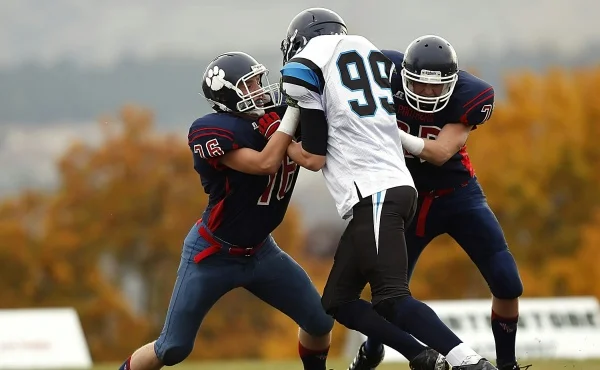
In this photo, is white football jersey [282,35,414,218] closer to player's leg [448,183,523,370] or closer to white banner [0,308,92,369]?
player's leg [448,183,523,370]

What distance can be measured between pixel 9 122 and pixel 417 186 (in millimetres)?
46978

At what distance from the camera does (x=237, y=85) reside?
20.0 feet

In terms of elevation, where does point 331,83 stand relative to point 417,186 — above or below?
above

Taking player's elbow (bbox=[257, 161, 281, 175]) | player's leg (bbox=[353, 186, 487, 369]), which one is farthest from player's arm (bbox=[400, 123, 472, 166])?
player's elbow (bbox=[257, 161, 281, 175])

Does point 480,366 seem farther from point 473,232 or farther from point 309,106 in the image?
point 309,106

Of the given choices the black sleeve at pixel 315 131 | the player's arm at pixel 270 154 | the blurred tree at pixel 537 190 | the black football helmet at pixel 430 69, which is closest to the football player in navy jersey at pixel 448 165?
the black football helmet at pixel 430 69

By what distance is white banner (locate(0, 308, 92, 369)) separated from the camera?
1262 centimetres

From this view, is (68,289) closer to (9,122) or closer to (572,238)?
(572,238)

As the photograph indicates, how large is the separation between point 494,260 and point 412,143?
0.98 meters

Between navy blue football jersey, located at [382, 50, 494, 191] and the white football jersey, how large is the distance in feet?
1.89

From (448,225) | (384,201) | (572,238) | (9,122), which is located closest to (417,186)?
(448,225)

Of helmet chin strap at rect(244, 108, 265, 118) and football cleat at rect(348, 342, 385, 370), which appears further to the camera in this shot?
football cleat at rect(348, 342, 385, 370)

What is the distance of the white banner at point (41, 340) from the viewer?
12617 mm

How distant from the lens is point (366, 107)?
570cm
